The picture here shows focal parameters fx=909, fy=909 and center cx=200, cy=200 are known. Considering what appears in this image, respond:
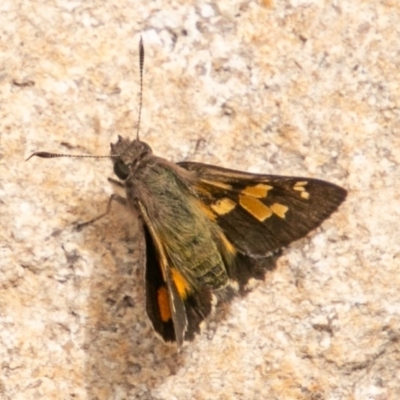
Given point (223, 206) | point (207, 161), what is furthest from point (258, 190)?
point (207, 161)

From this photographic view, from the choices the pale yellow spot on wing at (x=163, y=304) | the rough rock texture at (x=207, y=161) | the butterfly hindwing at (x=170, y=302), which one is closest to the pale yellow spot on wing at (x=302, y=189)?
the rough rock texture at (x=207, y=161)

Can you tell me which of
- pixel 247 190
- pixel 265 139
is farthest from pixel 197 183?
pixel 265 139

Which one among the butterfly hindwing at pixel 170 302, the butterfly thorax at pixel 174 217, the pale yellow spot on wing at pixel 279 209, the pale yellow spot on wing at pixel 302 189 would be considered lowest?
the butterfly hindwing at pixel 170 302

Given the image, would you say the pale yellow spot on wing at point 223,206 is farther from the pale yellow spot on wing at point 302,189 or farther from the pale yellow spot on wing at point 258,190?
the pale yellow spot on wing at point 302,189

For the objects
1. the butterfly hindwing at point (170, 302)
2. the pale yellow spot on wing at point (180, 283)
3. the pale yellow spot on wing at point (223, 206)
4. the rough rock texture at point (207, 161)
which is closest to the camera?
the butterfly hindwing at point (170, 302)

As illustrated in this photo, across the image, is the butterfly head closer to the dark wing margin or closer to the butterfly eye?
the butterfly eye

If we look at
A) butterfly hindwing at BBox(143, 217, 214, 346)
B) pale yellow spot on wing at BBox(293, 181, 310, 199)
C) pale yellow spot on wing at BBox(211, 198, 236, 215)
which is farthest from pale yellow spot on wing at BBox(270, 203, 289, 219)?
butterfly hindwing at BBox(143, 217, 214, 346)

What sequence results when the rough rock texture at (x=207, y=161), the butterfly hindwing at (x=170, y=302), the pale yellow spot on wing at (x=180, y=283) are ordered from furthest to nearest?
the rough rock texture at (x=207, y=161) < the pale yellow spot on wing at (x=180, y=283) < the butterfly hindwing at (x=170, y=302)
